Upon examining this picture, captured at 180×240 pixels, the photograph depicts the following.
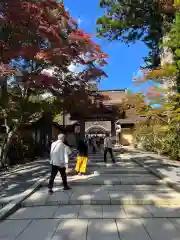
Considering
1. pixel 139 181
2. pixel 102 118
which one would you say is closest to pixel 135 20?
pixel 102 118

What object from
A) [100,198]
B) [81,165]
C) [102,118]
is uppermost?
[102,118]

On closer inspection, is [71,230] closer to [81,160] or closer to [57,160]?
[57,160]

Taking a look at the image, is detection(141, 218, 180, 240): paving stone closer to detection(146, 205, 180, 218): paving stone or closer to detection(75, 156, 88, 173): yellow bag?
detection(146, 205, 180, 218): paving stone

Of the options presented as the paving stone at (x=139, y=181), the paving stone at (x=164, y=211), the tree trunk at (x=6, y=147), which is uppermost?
the tree trunk at (x=6, y=147)

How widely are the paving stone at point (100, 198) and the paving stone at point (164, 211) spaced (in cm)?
107

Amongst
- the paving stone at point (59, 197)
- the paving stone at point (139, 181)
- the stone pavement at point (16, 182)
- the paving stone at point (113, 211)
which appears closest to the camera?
the paving stone at point (113, 211)

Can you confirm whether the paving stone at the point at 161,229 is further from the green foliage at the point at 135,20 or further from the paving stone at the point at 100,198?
the green foliage at the point at 135,20

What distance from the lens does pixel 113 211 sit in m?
6.66

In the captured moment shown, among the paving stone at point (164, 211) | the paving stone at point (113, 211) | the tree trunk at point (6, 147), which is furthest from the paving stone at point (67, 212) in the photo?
the tree trunk at point (6, 147)

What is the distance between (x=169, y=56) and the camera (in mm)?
19047

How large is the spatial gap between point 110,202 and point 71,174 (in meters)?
4.42

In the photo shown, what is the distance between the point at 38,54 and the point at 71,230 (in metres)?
7.08

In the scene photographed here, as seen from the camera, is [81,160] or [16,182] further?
[81,160]

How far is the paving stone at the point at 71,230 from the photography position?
4945 mm
